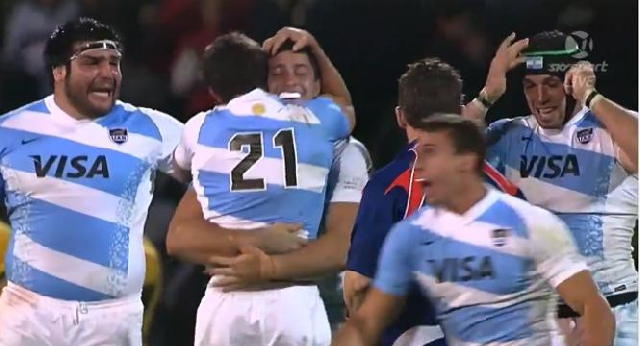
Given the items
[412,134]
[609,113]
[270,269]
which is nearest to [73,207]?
[270,269]

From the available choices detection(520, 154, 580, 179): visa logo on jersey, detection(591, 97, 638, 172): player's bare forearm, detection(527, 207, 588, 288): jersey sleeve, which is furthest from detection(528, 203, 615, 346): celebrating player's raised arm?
detection(520, 154, 580, 179): visa logo on jersey

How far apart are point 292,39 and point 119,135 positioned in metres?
0.52

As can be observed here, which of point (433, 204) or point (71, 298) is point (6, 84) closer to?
point (71, 298)

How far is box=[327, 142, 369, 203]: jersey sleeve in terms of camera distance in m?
2.93

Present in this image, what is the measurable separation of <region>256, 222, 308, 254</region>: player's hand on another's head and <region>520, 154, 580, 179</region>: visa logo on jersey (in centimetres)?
67

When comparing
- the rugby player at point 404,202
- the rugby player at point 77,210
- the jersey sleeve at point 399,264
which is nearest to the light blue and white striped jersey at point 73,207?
the rugby player at point 77,210

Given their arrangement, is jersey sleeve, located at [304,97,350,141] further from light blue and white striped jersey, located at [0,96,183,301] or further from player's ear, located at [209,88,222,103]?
light blue and white striped jersey, located at [0,96,183,301]

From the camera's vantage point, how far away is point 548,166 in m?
3.06

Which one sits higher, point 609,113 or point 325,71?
point 325,71

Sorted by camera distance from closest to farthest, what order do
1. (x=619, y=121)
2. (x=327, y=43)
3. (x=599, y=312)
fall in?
1. (x=599, y=312)
2. (x=619, y=121)
3. (x=327, y=43)

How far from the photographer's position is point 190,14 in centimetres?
313

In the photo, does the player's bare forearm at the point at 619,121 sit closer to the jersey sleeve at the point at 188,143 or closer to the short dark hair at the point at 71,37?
the jersey sleeve at the point at 188,143

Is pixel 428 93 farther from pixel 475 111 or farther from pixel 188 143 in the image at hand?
pixel 188 143

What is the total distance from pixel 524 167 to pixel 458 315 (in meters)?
0.88
